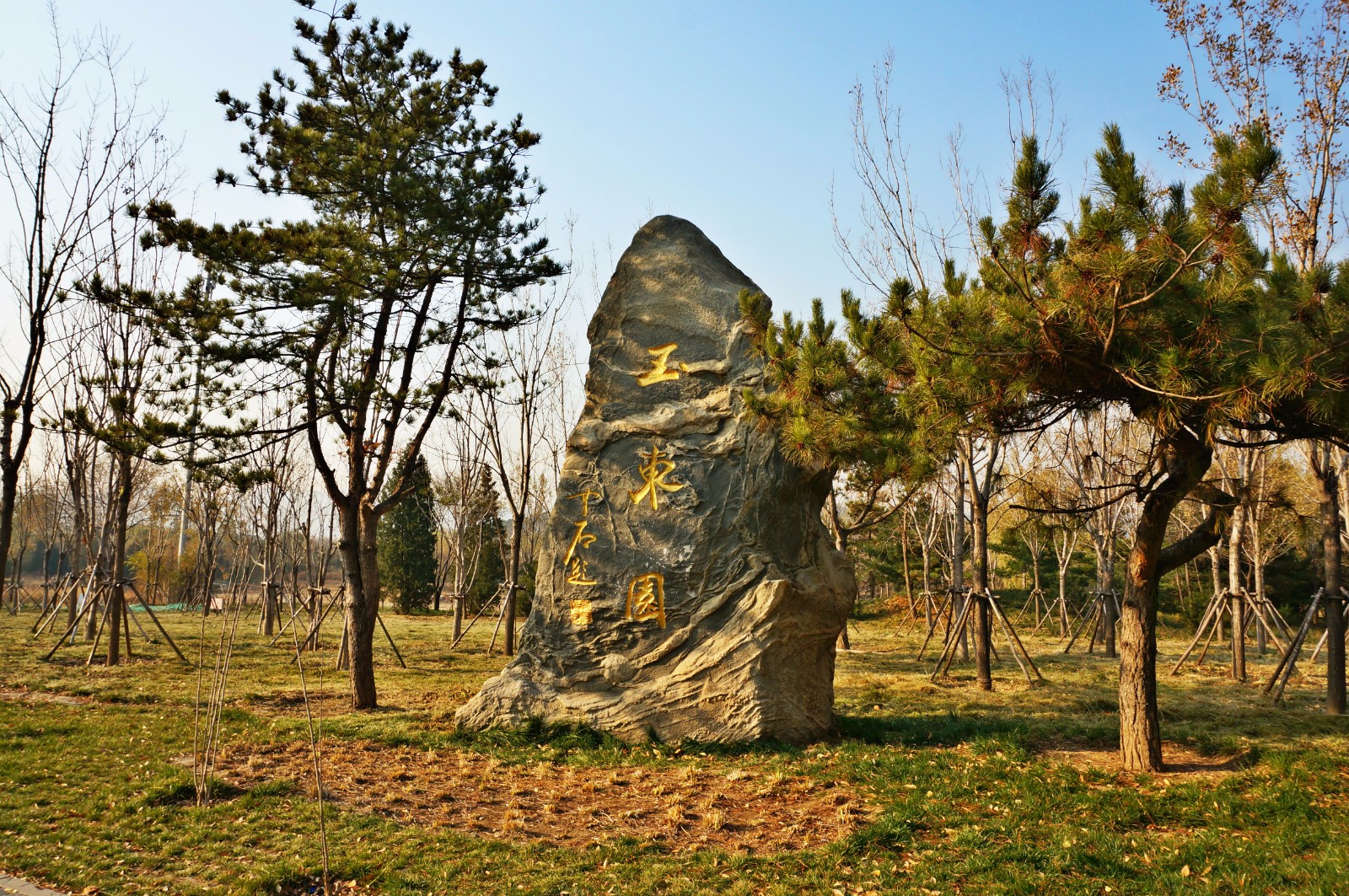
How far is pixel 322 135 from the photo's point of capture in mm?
8547

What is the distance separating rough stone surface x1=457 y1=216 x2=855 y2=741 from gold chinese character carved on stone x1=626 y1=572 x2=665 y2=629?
17 mm

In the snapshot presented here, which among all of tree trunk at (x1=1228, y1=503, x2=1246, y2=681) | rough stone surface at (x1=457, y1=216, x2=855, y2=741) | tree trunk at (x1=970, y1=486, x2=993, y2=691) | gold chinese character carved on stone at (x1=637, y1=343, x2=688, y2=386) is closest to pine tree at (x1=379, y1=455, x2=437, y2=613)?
tree trunk at (x1=970, y1=486, x2=993, y2=691)

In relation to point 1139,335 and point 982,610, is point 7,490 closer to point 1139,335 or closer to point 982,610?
point 1139,335

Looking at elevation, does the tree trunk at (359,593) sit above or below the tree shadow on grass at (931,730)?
above

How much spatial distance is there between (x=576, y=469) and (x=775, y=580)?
7.39ft

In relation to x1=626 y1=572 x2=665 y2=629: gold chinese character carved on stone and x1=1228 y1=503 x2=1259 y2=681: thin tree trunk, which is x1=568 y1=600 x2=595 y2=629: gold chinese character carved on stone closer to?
x1=626 y1=572 x2=665 y2=629: gold chinese character carved on stone

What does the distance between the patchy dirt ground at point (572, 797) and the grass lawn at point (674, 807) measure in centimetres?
2

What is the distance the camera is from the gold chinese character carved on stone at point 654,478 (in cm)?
763

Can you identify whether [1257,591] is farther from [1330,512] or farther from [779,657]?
[779,657]

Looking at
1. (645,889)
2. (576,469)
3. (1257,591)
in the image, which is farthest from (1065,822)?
(1257,591)

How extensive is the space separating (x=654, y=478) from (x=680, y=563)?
0.85m

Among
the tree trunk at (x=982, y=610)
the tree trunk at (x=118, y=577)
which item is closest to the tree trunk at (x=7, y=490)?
the tree trunk at (x=118, y=577)

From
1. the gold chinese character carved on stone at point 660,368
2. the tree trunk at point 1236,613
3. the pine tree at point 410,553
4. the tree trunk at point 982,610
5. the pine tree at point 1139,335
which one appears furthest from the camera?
the pine tree at point 410,553

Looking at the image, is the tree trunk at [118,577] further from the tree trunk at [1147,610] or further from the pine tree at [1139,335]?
the tree trunk at [1147,610]
